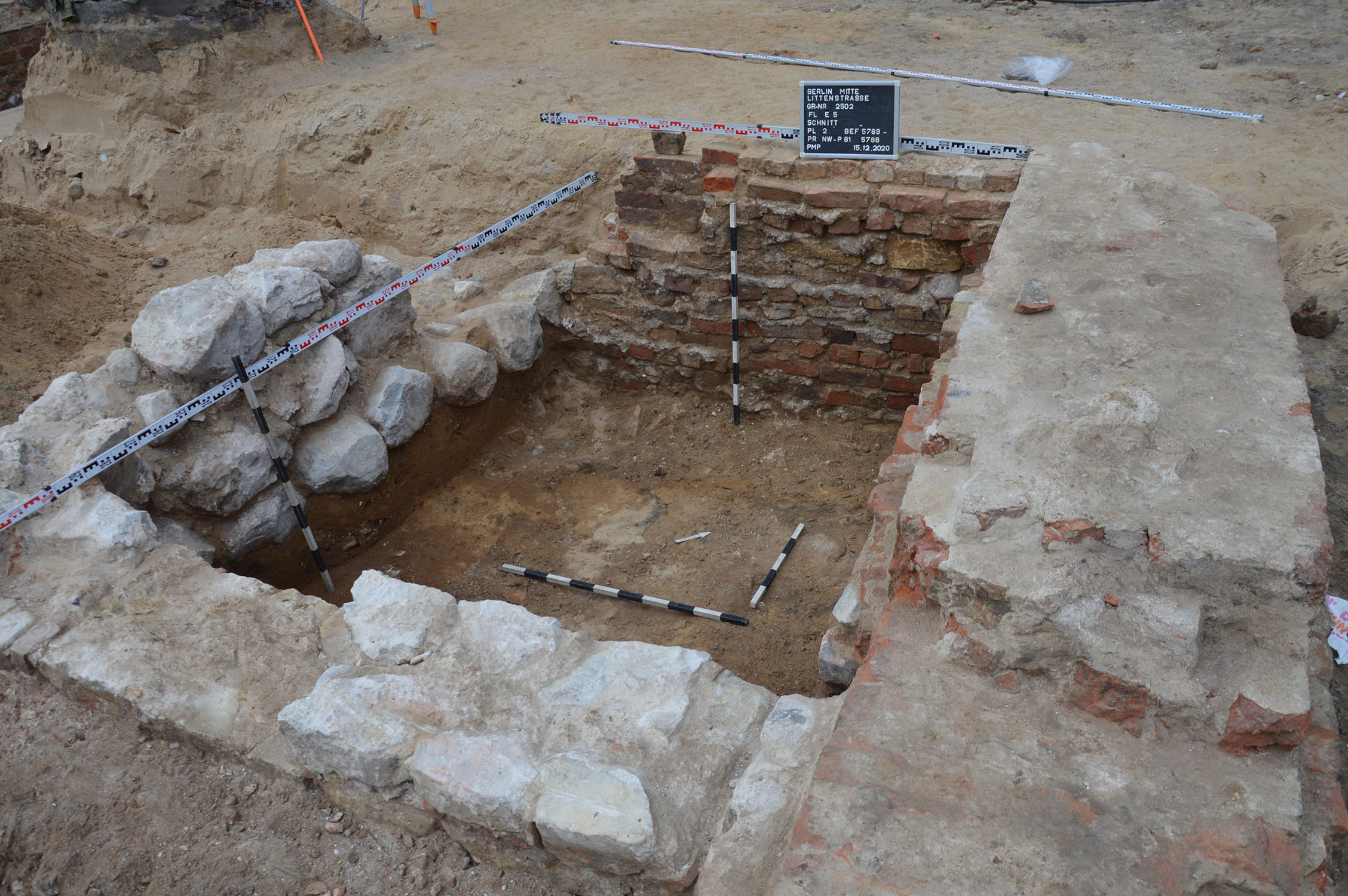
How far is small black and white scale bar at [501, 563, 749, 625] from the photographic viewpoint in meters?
3.92

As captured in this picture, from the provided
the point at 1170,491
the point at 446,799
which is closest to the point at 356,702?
the point at 446,799

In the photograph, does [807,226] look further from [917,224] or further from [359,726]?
[359,726]

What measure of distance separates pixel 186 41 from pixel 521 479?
5.33m

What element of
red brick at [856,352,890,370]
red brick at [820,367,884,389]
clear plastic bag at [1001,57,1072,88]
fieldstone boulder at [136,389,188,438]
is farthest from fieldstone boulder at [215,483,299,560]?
clear plastic bag at [1001,57,1072,88]

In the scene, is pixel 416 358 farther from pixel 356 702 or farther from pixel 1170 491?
pixel 1170 491

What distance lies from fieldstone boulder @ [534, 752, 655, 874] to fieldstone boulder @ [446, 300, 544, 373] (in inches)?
127

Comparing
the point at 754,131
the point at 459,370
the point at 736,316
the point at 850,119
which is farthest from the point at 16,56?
the point at 850,119

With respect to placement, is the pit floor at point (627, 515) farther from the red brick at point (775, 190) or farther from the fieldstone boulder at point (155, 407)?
the red brick at point (775, 190)

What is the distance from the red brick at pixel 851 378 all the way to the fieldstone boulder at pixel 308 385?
2.68m

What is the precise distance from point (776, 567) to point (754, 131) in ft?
8.61

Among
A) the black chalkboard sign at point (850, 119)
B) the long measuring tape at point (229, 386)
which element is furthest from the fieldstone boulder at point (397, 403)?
the black chalkboard sign at point (850, 119)

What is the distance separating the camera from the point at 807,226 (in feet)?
16.0

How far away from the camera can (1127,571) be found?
2074mm

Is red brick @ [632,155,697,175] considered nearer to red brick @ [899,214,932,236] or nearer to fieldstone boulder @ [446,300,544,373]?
fieldstone boulder @ [446,300,544,373]
